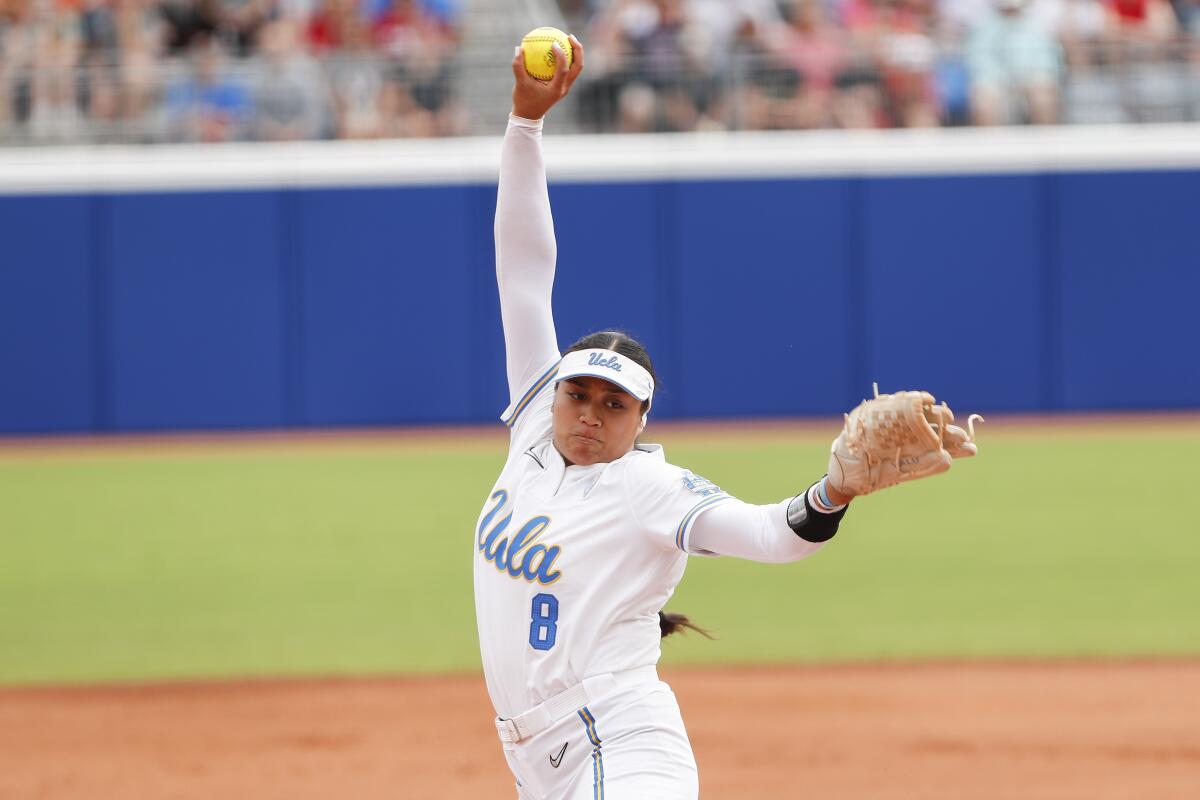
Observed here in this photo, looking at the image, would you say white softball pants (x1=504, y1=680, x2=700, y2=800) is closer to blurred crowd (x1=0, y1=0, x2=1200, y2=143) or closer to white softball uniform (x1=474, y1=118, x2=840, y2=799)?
white softball uniform (x1=474, y1=118, x2=840, y2=799)

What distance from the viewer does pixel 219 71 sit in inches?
673

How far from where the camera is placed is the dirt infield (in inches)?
228

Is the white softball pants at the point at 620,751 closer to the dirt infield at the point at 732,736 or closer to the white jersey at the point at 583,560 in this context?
the white jersey at the point at 583,560

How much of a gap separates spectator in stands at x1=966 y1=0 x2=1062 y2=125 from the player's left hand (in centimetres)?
1419

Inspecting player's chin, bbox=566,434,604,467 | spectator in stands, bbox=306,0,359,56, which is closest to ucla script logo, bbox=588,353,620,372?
player's chin, bbox=566,434,604,467

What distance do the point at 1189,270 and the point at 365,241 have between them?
378 inches

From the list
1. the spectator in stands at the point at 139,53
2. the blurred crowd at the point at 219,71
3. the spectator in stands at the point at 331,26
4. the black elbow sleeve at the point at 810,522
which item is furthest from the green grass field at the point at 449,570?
the spectator in stands at the point at 331,26

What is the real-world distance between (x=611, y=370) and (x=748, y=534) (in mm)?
522

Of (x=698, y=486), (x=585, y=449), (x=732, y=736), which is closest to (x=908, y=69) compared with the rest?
(x=732, y=736)

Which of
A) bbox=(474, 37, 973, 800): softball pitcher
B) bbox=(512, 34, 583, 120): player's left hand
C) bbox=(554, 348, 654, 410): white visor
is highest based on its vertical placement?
bbox=(512, 34, 583, 120): player's left hand

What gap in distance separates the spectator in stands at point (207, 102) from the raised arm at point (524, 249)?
13.8 metres

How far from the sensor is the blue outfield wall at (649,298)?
58.0 ft

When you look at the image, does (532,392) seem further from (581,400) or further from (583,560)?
(583,560)

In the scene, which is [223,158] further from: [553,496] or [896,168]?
[553,496]
